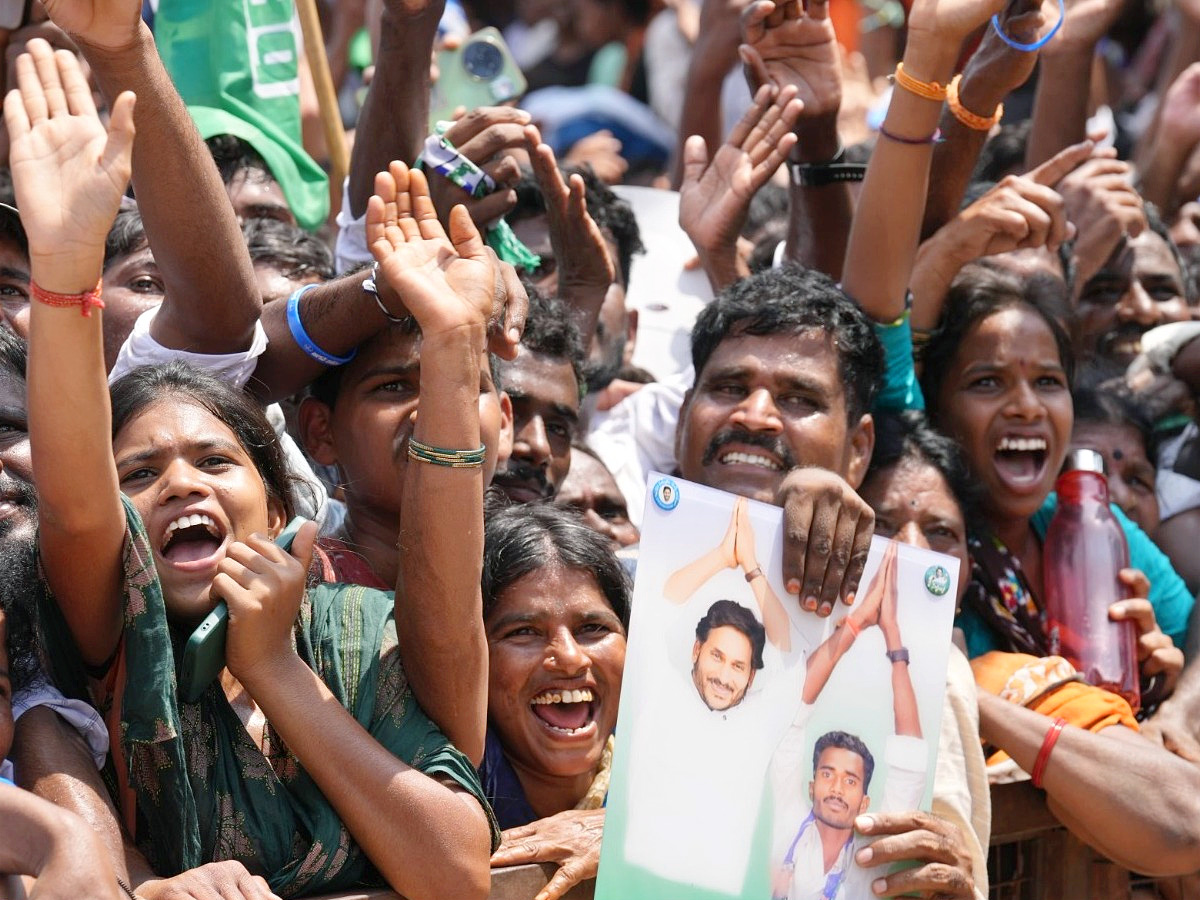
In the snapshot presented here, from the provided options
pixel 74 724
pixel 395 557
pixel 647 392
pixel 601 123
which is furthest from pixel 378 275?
pixel 601 123

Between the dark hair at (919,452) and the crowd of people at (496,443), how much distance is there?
0.4 inches

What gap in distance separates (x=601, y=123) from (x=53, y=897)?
17.2 feet

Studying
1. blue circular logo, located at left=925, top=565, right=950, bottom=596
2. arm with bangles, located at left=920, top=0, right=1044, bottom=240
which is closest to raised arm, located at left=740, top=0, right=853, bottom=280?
arm with bangles, located at left=920, top=0, right=1044, bottom=240

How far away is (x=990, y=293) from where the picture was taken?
407 cm

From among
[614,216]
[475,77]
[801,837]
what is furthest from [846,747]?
[475,77]

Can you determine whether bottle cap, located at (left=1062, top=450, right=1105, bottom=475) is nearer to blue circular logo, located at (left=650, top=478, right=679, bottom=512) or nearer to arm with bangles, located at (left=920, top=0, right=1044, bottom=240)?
arm with bangles, located at (left=920, top=0, right=1044, bottom=240)

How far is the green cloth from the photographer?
2.35 meters

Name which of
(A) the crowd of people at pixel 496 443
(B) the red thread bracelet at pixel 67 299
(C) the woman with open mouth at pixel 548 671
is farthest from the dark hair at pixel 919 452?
(B) the red thread bracelet at pixel 67 299

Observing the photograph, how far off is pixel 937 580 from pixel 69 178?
1.49m

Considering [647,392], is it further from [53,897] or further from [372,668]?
[53,897]

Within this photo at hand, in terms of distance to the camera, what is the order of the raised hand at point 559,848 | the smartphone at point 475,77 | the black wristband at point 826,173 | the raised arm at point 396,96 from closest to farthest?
1. the raised hand at point 559,848
2. the raised arm at point 396,96
3. the black wristband at point 826,173
4. the smartphone at point 475,77

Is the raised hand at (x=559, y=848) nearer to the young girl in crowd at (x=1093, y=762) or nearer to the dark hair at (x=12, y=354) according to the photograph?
the young girl in crowd at (x=1093, y=762)

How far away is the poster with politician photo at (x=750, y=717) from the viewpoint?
8.49 ft

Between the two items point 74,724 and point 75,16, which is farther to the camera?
point 75,16
